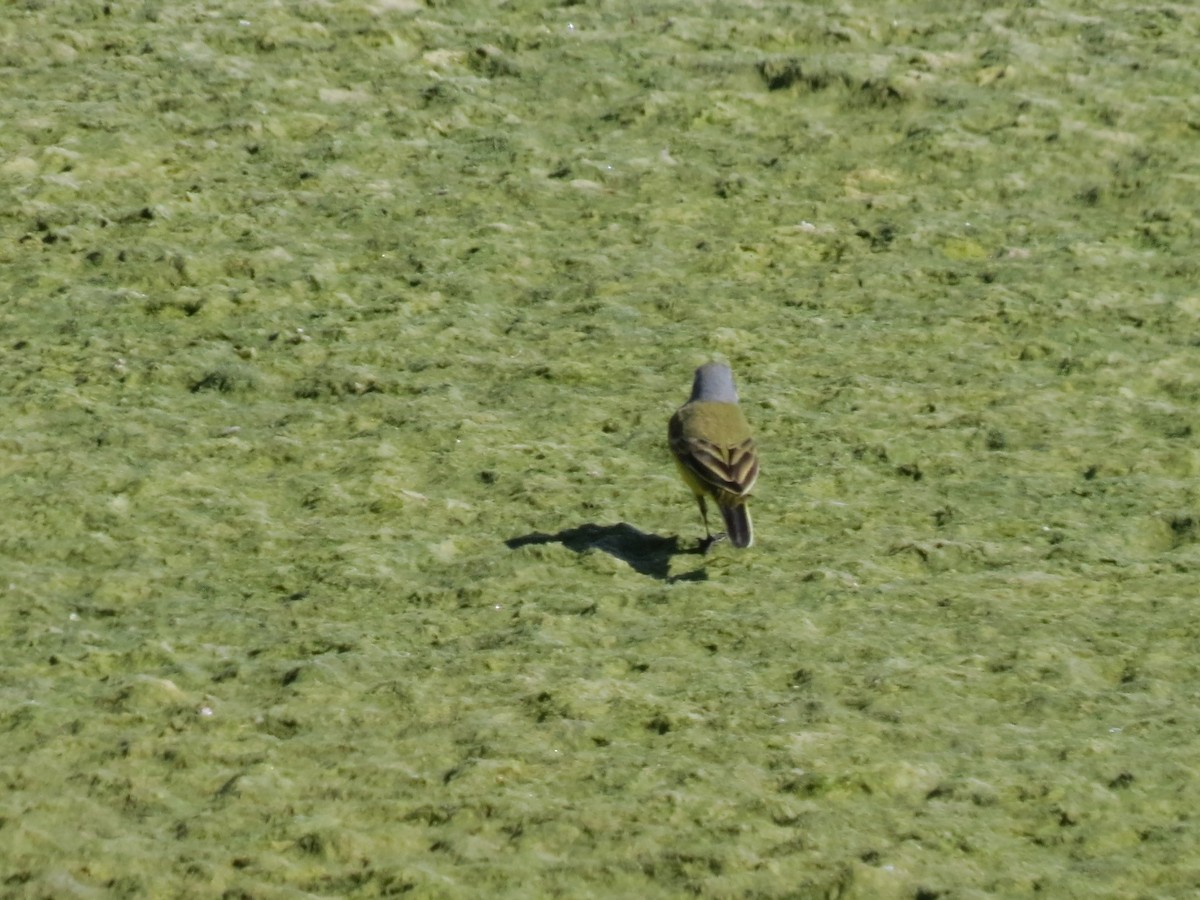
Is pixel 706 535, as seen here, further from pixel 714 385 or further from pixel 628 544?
pixel 714 385

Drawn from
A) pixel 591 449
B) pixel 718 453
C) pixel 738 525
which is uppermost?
pixel 718 453

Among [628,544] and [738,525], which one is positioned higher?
[738,525]

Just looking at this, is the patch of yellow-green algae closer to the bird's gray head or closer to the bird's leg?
the bird's leg

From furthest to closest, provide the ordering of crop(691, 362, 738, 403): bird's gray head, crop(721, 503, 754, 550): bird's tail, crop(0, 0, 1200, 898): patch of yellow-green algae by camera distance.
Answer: crop(691, 362, 738, 403): bird's gray head
crop(721, 503, 754, 550): bird's tail
crop(0, 0, 1200, 898): patch of yellow-green algae

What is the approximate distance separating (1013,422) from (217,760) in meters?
3.93

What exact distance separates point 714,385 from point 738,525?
981 millimetres

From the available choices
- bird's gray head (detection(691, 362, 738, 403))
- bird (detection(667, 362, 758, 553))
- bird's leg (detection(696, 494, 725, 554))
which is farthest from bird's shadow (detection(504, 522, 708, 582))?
bird's gray head (detection(691, 362, 738, 403))

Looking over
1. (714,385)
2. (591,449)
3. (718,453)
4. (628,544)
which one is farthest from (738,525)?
(591,449)

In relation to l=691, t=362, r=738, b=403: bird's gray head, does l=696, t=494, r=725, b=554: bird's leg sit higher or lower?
lower

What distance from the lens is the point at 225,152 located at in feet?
31.9

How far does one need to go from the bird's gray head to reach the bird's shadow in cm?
67

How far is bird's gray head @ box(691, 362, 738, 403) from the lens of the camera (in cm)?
743

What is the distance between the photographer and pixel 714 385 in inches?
295

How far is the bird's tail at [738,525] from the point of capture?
6.62 metres
